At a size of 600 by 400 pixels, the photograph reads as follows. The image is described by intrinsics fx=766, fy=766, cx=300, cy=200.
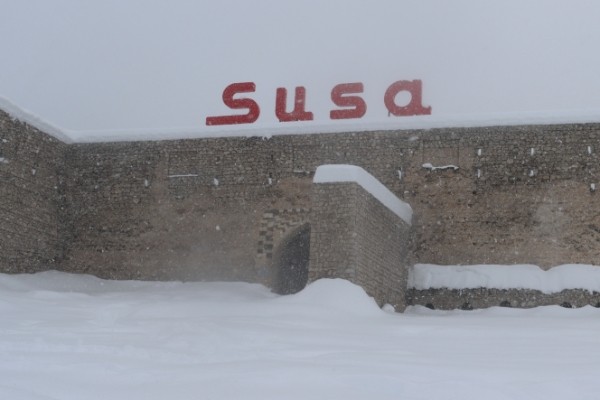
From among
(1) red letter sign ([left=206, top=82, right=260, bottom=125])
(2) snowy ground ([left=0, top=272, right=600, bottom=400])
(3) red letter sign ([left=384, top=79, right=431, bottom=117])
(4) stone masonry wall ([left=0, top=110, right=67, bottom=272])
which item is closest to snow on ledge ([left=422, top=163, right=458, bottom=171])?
(3) red letter sign ([left=384, top=79, right=431, bottom=117])

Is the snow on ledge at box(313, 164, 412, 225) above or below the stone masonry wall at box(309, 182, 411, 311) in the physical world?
above

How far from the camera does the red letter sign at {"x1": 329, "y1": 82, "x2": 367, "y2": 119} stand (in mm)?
16109

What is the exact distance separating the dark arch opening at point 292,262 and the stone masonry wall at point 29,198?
4514 millimetres

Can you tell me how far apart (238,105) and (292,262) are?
377 cm

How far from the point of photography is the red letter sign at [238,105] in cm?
1658

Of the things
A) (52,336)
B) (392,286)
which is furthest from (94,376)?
(392,286)

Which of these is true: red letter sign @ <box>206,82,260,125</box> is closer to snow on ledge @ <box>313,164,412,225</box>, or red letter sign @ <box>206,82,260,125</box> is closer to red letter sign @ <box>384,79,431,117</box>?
red letter sign @ <box>384,79,431,117</box>

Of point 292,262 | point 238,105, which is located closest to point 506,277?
point 292,262

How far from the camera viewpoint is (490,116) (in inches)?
543

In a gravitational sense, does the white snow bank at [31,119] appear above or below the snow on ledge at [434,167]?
above

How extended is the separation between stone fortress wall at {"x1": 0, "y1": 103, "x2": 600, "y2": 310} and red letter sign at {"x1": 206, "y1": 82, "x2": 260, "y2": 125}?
1.46 m

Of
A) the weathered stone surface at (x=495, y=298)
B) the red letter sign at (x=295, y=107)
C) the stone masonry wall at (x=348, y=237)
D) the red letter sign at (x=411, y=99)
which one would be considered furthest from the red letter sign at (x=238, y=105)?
the weathered stone surface at (x=495, y=298)

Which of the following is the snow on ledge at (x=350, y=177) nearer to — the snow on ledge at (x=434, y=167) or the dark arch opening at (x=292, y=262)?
the snow on ledge at (x=434, y=167)

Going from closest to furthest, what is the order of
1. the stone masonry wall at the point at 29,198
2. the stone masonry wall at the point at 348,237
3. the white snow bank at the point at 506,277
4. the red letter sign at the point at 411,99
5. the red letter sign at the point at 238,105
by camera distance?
the stone masonry wall at the point at 348,237 < the white snow bank at the point at 506,277 < the stone masonry wall at the point at 29,198 < the red letter sign at the point at 411,99 < the red letter sign at the point at 238,105
